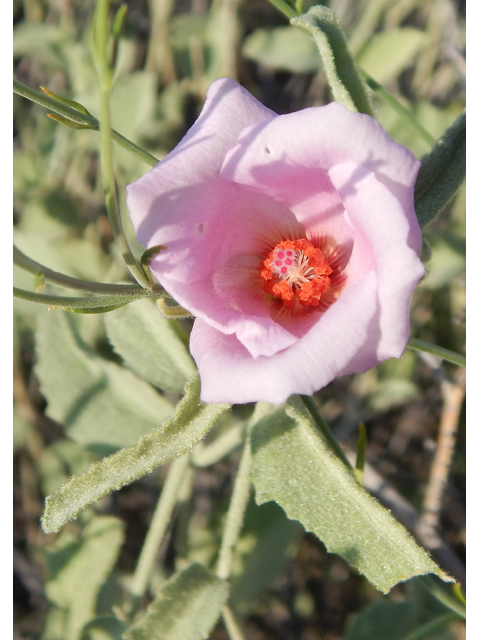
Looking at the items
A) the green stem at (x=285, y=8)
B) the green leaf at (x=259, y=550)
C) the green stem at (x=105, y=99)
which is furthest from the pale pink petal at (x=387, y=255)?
the green leaf at (x=259, y=550)

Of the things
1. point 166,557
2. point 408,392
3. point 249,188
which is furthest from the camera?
point 166,557

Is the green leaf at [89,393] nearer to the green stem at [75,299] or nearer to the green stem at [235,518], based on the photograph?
the green stem at [235,518]

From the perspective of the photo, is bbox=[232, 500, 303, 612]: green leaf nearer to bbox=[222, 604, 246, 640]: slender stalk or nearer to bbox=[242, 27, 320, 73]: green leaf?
bbox=[222, 604, 246, 640]: slender stalk

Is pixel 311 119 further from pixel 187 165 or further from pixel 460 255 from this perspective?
pixel 460 255

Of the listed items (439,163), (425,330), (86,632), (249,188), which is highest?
(439,163)

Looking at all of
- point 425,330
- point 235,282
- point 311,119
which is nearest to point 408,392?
point 425,330

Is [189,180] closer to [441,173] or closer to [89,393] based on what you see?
[441,173]
